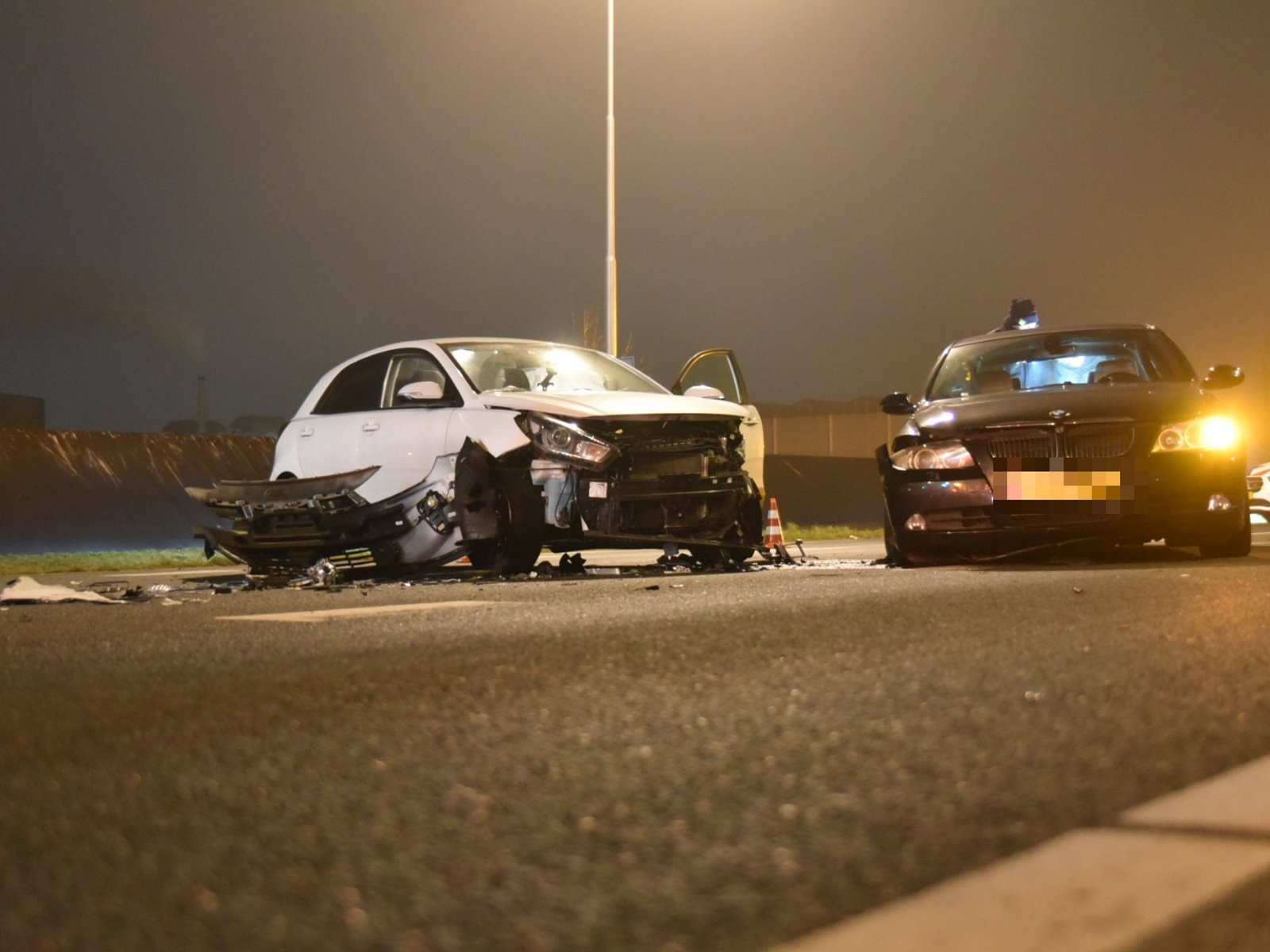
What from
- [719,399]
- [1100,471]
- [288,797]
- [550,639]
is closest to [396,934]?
[288,797]

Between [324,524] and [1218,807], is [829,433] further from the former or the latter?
[1218,807]

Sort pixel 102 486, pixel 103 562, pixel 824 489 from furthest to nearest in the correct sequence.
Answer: pixel 824 489
pixel 102 486
pixel 103 562

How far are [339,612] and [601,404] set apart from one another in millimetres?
3386

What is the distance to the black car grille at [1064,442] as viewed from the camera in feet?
33.2

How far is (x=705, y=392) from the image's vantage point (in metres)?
11.3

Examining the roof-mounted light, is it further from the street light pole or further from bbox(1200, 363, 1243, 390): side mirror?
the street light pole

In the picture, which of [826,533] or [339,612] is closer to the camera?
[339,612]

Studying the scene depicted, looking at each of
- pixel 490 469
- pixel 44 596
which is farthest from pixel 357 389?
pixel 44 596


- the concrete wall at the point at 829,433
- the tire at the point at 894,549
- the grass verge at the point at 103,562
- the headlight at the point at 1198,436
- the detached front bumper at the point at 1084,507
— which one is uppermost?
the concrete wall at the point at 829,433

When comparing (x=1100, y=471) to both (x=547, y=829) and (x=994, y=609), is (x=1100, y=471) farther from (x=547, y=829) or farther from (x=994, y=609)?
(x=547, y=829)

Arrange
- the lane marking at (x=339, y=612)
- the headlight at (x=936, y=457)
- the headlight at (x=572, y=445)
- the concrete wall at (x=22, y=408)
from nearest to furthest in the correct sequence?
the lane marking at (x=339, y=612) < the headlight at (x=572, y=445) < the headlight at (x=936, y=457) < the concrete wall at (x=22, y=408)

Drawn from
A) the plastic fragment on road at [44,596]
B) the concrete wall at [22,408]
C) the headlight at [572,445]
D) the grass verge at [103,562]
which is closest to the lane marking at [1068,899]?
the plastic fragment on road at [44,596]

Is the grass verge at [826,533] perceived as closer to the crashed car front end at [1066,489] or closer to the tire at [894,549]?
the tire at [894,549]

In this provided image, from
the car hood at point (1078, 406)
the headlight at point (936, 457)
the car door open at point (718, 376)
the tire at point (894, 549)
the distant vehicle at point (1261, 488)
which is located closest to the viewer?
the car hood at point (1078, 406)
